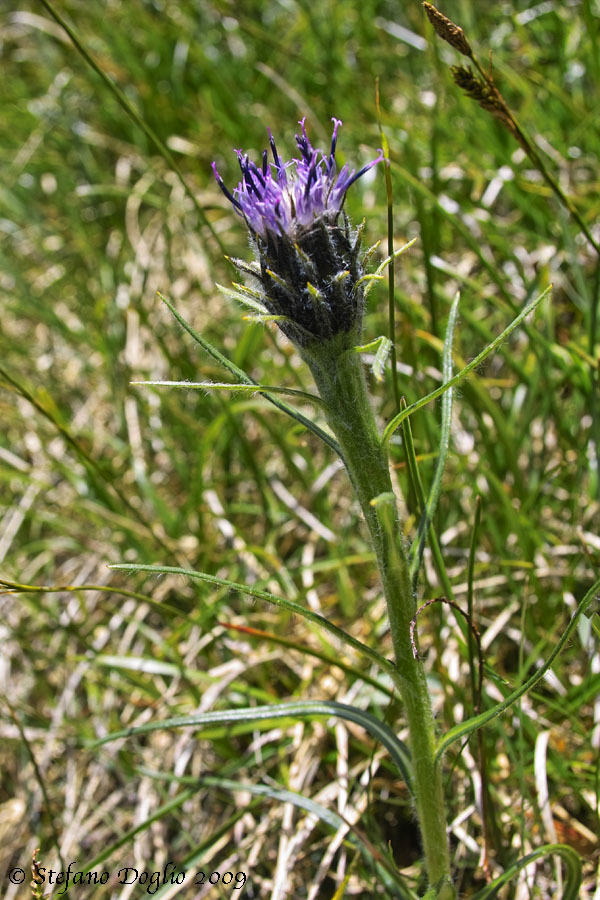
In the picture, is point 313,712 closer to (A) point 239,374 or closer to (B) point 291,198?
(A) point 239,374

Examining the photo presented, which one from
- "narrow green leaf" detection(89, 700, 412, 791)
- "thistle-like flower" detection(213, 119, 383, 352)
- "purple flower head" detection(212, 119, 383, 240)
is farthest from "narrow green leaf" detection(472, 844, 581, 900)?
"purple flower head" detection(212, 119, 383, 240)

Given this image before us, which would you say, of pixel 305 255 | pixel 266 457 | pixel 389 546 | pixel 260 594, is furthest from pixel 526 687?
pixel 266 457

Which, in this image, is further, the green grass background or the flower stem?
the green grass background

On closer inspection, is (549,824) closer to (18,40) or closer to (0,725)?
(0,725)

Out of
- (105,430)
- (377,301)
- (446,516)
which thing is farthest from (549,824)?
(105,430)

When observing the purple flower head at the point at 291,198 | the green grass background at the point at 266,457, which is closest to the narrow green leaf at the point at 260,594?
the green grass background at the point at 266,457

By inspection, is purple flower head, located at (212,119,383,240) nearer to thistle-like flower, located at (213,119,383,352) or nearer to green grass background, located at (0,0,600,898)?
thistle-like flower, located at (213,119,383,352)

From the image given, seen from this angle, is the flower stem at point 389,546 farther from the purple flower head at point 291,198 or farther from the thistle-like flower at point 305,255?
the purple flower head at point 291,198

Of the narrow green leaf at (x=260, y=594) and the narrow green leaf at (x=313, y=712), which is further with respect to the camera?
the narrow green leaf at (x=313, y=712)
